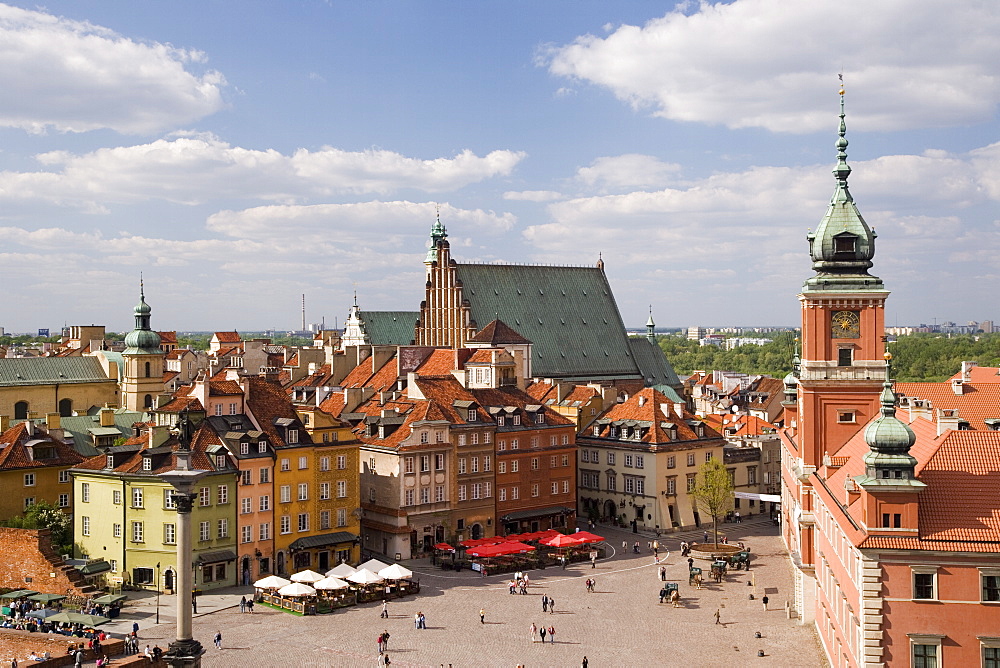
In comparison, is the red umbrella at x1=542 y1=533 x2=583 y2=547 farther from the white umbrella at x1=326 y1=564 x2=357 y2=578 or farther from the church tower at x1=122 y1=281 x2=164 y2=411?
the church tower at x1=122 y1=281 x2=164 y2=411

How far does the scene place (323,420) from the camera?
255ft

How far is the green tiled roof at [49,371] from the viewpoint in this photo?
116 metres

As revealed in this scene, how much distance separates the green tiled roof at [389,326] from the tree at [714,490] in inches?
3017

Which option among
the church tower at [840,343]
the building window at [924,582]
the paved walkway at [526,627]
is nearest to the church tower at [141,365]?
the paved walkway at [526,627]

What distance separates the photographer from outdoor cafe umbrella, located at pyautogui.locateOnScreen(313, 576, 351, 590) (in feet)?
219

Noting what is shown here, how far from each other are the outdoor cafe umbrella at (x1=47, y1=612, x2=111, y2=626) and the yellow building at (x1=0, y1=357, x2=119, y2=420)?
203 feet

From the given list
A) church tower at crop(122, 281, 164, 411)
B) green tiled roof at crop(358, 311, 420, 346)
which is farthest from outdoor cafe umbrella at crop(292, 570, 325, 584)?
green tiled roof at crop(358, 311, 420, 346)

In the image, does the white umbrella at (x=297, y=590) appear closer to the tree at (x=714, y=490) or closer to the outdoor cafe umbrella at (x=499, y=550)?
the outdoor cafe umbrella at (x=499, y=550)

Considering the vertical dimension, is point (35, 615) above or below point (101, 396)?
below

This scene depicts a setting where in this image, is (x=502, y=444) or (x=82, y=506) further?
(x=502, y=444)

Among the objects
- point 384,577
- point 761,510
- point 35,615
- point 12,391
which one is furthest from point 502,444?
point 12,391

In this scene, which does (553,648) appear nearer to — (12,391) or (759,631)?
(759,631)

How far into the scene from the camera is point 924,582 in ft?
134

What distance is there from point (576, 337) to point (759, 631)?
68809 mm
